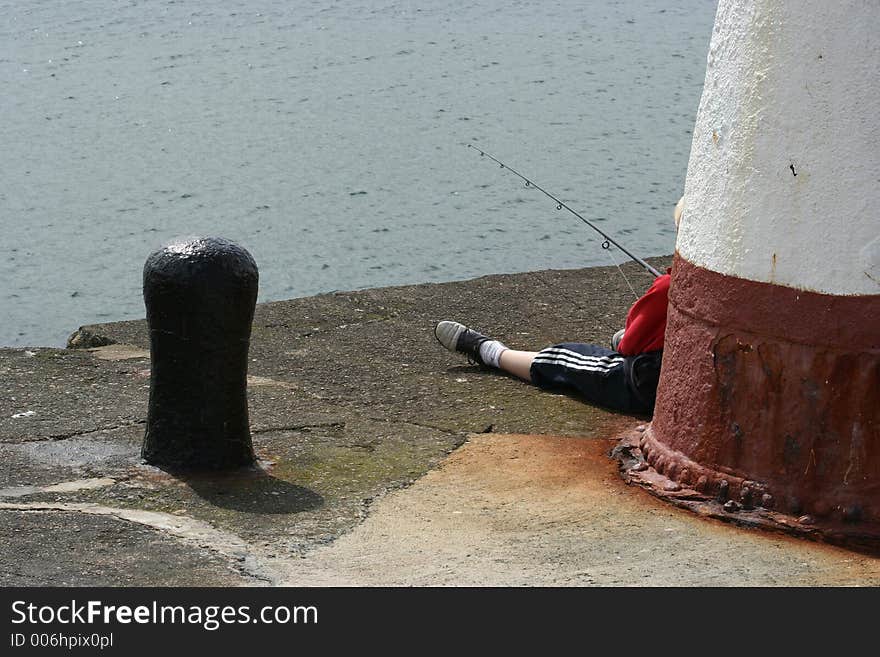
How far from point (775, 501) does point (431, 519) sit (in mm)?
1062

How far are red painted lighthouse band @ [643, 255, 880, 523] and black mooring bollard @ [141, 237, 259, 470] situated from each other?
1497 mm

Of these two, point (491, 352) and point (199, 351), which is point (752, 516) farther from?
point (491, 352)


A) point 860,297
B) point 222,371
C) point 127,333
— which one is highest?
point 860,297

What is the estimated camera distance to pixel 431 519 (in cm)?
405

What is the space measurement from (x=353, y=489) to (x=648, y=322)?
151cm

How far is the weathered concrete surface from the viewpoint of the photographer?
3576mm

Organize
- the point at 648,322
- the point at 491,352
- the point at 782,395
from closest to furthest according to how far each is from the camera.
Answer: the point at 782,395
the point at 648,322
the point at 491,352

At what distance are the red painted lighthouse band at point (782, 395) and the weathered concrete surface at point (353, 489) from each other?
193 millimetres

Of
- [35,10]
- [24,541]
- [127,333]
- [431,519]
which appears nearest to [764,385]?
[431,519]

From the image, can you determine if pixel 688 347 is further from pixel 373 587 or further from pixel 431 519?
pixel 373 587

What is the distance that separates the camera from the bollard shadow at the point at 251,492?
412 cm

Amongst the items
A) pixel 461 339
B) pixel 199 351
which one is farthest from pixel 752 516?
pixel 461 339

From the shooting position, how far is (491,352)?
5.83m

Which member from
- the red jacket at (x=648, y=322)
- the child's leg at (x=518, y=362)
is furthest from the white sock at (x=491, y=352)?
the red jacket at (x=648, y=322)
